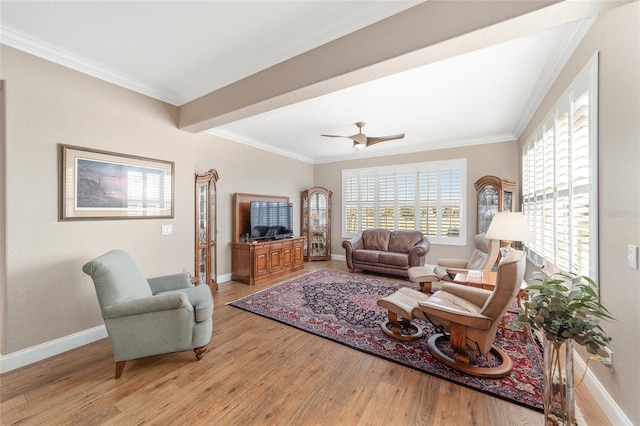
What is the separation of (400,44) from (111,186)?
10.3ft

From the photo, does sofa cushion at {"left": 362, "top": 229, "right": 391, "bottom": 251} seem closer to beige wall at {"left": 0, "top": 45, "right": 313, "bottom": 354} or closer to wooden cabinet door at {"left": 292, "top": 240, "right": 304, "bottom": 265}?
wooden cabinet door at {"left": 292, "top": 240, "right": 304, "bottom": 265}

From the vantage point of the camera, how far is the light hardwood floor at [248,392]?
1648mm

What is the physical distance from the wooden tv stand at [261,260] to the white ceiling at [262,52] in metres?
2.41

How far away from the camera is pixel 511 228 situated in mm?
2654

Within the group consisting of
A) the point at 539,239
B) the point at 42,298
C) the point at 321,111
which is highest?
the point at 321,111

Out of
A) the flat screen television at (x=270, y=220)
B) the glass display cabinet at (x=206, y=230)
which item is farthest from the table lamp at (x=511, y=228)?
the glass display cabinet at (x=206, y=230)

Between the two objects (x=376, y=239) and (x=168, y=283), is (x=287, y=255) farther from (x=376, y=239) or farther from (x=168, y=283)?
(x=168, y=283)

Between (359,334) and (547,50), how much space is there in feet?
11.0

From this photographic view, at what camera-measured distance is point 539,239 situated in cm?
313

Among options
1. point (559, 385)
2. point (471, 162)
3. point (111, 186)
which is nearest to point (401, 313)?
point (559, 385)

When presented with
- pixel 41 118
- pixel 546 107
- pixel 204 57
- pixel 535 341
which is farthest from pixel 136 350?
pixel 546 107

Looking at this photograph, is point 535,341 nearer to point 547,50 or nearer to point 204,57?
point 547,50

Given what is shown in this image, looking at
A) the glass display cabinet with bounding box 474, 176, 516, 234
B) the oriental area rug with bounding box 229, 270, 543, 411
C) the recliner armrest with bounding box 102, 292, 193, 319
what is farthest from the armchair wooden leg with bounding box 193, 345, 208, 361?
the glass display cabinet with bounding box 474, 176, 516, 234

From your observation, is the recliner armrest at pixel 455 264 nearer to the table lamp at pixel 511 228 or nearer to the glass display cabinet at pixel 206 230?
the table lamp at pixel 511 228
